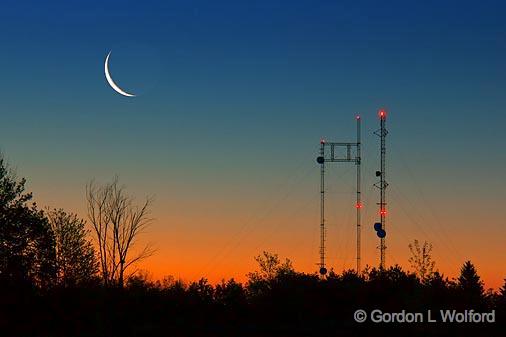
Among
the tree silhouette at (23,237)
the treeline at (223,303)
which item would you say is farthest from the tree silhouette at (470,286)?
the tree silhouette at (23,237)

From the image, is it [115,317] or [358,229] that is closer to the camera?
[115,317]

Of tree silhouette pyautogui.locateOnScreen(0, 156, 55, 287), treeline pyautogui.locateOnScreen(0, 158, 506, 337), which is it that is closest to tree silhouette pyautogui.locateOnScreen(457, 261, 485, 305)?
treeline pyautogui.locateOnScreen(0, 158, 506, 337)

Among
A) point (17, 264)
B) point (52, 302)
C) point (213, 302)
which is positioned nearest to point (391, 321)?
point (213, 302)

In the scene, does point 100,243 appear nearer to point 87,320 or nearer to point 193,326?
point 87,320

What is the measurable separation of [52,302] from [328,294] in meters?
17.3

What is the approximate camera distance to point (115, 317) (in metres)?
48.7

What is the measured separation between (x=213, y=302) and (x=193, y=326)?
10863 millimetres

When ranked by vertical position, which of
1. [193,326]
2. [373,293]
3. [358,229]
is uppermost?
[358,229]

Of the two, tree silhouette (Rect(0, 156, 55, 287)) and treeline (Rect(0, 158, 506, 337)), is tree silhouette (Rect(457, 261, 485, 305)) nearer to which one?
treeline (Rect(0, 158, 506, 337))

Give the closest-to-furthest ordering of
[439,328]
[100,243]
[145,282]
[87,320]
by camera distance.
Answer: [439,328]
[87,320]
[145,282]
[100,243]

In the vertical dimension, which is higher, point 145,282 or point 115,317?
Answer: point 145,282

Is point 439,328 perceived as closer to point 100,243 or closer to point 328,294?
point 328,294

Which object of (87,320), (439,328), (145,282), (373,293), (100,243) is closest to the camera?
(439,328)

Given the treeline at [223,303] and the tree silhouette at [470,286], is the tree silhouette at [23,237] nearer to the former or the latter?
the treeline at [223,303]
